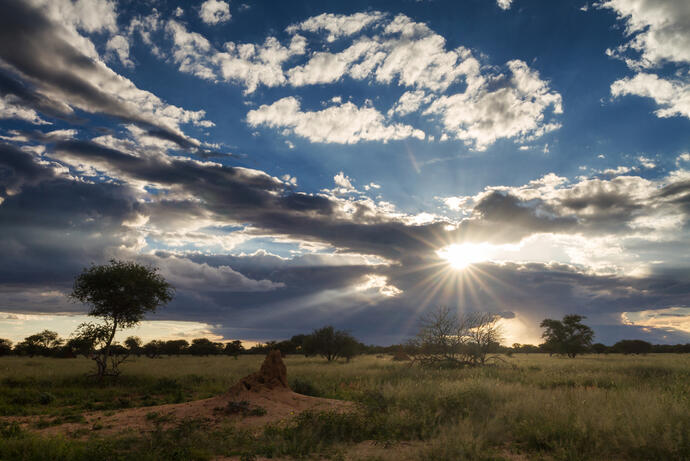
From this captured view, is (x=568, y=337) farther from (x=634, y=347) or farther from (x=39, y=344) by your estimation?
(x=39, y=344)

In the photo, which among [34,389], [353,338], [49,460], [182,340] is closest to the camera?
[49,460]

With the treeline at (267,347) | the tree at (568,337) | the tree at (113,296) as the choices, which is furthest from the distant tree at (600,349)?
the tree at (113,296)

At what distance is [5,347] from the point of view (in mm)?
65750

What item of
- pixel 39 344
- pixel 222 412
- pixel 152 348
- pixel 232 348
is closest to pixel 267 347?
pixel 232 348

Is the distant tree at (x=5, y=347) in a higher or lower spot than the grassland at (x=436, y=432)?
lower

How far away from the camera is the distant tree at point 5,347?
2531 inches

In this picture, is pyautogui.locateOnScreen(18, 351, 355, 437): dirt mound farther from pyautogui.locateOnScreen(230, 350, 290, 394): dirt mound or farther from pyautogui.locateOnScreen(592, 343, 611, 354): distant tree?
pyautogui.locateOnScreen(592, 343, 611, 354): distant tree

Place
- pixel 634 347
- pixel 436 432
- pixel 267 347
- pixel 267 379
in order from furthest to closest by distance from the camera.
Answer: pixel 267 347 < pixel 634 347 < pixel 267 379 < pixel 436 432

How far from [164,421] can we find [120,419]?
225cm

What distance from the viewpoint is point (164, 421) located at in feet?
44.1

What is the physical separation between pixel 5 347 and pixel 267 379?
242 feet

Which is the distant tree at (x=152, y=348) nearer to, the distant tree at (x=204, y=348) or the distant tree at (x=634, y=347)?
the distant tree at (x=204, y=348)

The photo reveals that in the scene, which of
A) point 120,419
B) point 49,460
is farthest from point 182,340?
point 49,460

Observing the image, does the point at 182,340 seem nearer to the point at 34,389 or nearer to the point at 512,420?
the point at 34,389
